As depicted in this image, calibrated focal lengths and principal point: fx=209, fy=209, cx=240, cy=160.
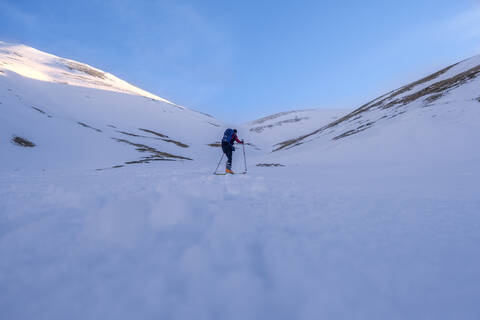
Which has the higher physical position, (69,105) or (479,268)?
(69,105)

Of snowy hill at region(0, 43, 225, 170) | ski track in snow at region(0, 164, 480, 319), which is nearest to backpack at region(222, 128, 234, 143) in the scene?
ski track in snow at region(0, 164, 480, 319)

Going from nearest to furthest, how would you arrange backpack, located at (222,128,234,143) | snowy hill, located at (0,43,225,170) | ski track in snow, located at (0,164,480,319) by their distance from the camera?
ski track in snow, located at (0,164,480,319)
backpack, located at (222,128,234,143)
snowy hill, located at (0,43,225,170)

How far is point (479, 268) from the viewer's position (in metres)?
2.10

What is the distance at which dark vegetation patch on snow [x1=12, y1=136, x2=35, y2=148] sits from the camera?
700 inches

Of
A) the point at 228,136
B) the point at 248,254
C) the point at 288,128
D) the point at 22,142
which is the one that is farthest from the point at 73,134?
the point at 288,128

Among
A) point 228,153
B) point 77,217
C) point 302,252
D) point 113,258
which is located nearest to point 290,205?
point 302,252

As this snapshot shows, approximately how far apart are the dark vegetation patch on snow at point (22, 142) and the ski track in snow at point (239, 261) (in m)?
20.2

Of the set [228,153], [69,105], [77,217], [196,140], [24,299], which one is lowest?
[24,299]

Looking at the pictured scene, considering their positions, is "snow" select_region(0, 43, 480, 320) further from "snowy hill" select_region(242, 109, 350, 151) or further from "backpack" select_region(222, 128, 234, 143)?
"snowy hill" select_region(242, 109, 350, 151)

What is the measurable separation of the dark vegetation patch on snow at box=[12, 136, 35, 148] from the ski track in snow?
66.3 feet

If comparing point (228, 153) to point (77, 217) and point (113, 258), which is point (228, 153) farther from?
point (113, 258)

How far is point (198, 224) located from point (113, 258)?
46.1 inches

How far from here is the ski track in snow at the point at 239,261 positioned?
1.75m

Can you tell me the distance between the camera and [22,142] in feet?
59.9
